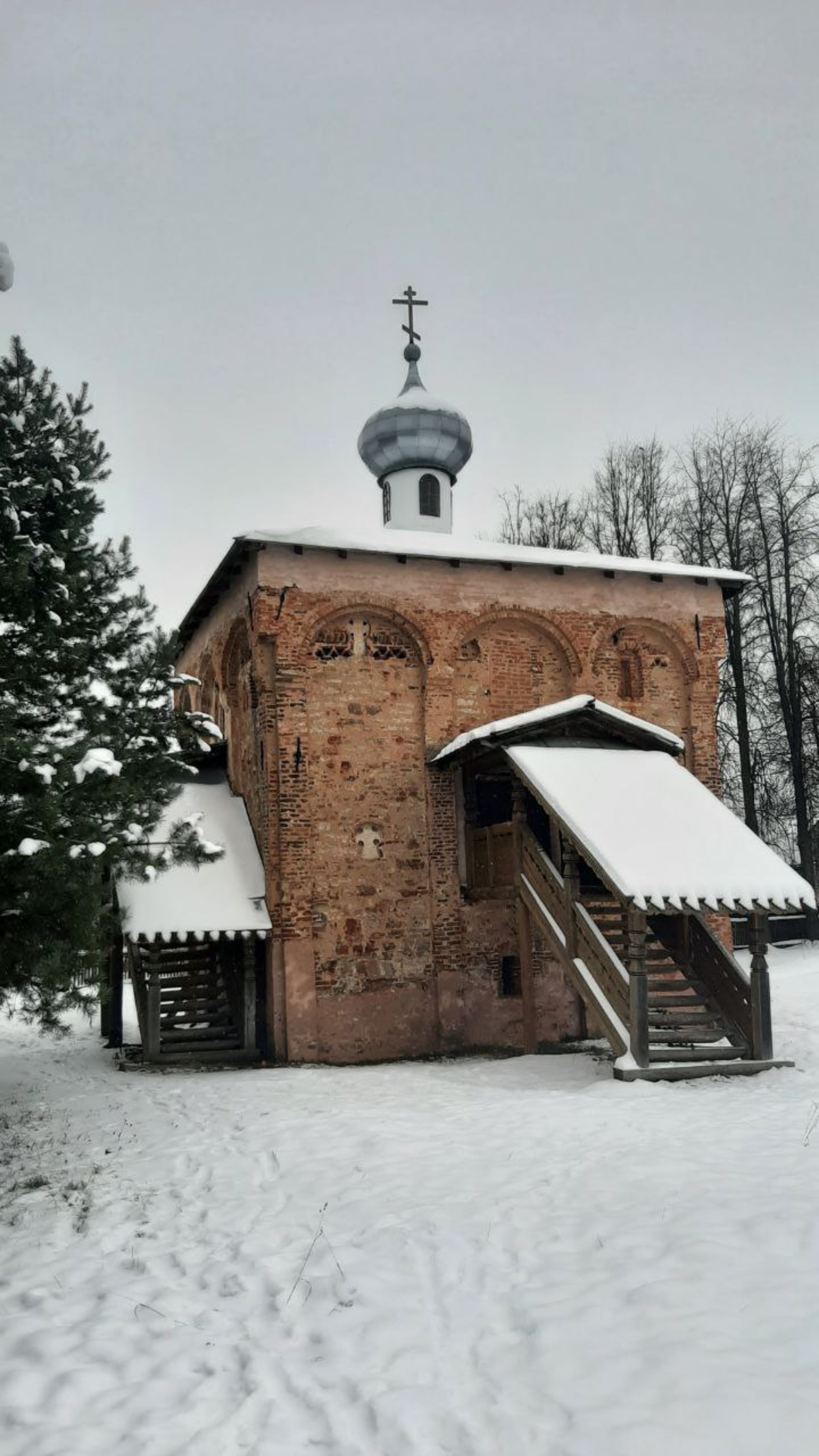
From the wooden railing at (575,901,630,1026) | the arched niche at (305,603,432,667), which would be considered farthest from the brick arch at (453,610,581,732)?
the wooden railing at (575,901,630,1026)

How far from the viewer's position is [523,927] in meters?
12.6

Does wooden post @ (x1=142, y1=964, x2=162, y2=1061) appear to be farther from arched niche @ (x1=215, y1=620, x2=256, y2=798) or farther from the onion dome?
the onion dome

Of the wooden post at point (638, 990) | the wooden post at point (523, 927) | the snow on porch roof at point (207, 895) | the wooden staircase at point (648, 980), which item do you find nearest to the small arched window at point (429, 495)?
the snow on porch roof at point (207, 895)

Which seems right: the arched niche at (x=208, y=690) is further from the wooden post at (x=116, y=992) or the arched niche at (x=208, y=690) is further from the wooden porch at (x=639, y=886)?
the wooden porch at (x=639, y=886)

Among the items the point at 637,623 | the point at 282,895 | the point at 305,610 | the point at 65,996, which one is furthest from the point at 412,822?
the point at 65,996

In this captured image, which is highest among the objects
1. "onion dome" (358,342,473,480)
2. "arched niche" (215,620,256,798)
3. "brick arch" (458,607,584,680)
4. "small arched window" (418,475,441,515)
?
"onion dome" (358,342,473,480)

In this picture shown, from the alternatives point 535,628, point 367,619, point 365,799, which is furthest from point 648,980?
point 367,619

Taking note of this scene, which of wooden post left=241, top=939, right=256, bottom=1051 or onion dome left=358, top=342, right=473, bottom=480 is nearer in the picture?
wooden post left=241, top=939, right=256, bottom=1051

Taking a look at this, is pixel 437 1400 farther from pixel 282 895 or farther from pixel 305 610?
pixel 305 610

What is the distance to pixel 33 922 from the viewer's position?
7.51 metres

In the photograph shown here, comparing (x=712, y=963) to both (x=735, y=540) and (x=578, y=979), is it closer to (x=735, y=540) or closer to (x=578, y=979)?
(x=578, y=979)

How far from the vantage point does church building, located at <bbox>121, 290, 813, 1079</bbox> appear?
445 inches

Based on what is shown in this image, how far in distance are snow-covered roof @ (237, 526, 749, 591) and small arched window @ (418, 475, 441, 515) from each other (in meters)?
2.01

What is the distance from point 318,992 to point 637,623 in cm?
666
